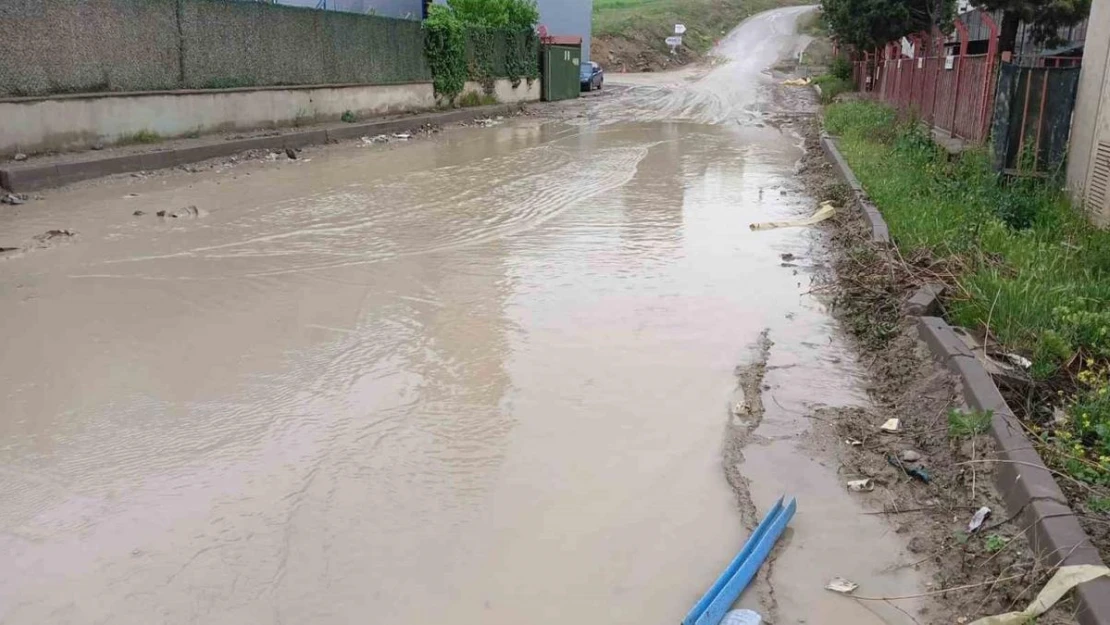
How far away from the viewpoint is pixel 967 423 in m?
4.51

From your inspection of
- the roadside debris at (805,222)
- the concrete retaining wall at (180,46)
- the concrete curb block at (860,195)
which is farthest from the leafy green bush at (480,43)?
the roadside debris at (805,222)

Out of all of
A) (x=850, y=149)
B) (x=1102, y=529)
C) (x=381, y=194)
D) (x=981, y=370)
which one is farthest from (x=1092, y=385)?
(x=850, y=149)

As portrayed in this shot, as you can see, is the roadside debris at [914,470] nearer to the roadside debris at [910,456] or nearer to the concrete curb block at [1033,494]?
the roadside debris at [910,456]

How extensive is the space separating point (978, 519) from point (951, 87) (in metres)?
13.6

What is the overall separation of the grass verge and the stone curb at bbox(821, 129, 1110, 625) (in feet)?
0.63

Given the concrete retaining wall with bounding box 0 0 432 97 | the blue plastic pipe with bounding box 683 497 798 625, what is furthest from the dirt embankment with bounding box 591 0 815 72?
the blue plastic pipe with bounding box 683 497 798 625

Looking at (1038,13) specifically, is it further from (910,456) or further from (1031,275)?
(910,456)

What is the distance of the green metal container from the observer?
36562mm

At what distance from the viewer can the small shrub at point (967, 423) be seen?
14.6 ft

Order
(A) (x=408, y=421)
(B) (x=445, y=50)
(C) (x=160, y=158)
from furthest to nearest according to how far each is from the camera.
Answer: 1. (B) (x=445, y=50)
2. (C) (x=160, y=158)
3. (A) (x=408, y=421)

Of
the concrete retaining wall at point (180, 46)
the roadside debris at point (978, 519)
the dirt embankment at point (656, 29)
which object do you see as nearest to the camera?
the roadside debris at point (978, 519)

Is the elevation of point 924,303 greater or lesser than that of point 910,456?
greater

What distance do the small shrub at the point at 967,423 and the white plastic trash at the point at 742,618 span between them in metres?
1.80

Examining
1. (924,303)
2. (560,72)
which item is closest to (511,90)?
(560,72)
